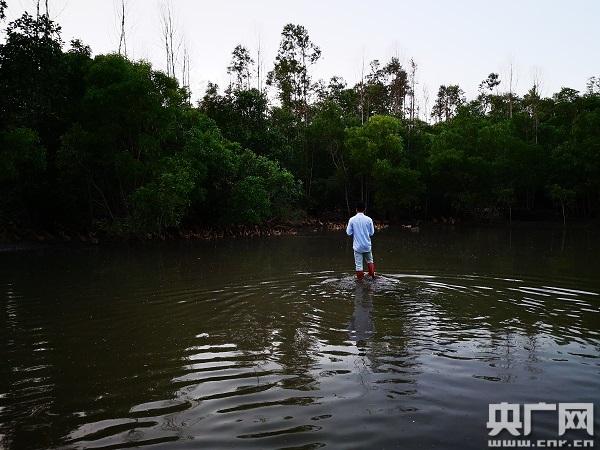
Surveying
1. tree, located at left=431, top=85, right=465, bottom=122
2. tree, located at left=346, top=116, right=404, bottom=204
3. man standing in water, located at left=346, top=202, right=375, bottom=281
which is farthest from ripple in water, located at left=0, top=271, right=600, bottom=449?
tree, located at left=431, top=85, right=465, bottom=122

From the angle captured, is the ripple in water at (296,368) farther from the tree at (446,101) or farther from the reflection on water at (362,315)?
the tree at (446,101)

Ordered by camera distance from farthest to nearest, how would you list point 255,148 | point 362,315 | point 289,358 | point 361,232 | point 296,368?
point 255,148 < point 361,232 < point 362,315 < point 289,358 < point 296,368

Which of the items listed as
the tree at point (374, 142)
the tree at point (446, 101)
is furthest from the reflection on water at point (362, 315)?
the tree at point (446, 101)

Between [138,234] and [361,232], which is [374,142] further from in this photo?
[361,232]

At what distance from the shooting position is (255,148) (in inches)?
1369

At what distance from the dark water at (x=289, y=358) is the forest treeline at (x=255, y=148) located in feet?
35.3

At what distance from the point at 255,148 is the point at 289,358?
98.1ft

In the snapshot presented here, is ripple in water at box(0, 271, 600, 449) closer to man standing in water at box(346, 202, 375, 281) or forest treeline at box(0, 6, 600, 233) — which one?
man standing in water at box(346, 202, 375, 281)

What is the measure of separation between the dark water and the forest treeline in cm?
1077

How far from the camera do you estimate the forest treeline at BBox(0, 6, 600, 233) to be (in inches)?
860

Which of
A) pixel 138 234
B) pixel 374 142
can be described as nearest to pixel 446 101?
pixel 374 142

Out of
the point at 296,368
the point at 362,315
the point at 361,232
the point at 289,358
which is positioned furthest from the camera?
the point at 361,232

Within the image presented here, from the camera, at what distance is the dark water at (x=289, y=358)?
4016 mm

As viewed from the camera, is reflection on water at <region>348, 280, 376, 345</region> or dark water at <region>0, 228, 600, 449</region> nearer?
dark water at <region>0, 228, 600, 449</region>
